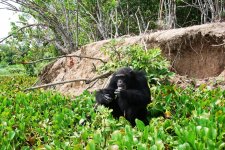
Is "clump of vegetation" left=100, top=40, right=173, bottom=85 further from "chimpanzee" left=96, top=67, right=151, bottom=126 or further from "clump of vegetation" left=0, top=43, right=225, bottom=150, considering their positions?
"chimpanzee" left=96, top=67, right=151, bottom=126

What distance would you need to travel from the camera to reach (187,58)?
10109mm

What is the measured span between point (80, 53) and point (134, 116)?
742cm

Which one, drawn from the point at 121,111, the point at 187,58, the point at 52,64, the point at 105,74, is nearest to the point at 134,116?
the point at 121,111

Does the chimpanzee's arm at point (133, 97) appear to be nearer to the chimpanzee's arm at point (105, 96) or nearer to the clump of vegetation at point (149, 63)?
the chimpanzee's arm at point (105, 96)

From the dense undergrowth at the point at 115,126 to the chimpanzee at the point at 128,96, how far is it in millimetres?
259

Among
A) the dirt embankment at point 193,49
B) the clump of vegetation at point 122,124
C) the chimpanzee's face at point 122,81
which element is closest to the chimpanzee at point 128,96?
the chimpanzee's face at point 122,81

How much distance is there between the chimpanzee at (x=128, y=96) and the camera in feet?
18.6

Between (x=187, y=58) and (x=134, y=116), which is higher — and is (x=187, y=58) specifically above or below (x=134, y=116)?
above

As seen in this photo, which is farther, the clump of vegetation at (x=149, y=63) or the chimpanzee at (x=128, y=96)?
the clump of vegetation at (x=149, y=63)

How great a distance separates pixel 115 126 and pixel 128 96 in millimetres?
642

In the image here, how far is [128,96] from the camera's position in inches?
222

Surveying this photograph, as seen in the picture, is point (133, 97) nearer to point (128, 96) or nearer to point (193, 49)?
point (128, 96)

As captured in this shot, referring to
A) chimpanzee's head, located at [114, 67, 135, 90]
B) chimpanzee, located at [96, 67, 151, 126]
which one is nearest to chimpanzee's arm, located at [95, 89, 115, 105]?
chimpanzee, located at [96, 67, 151, 126]

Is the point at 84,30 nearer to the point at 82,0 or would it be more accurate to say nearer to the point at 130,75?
the point at 82,0
